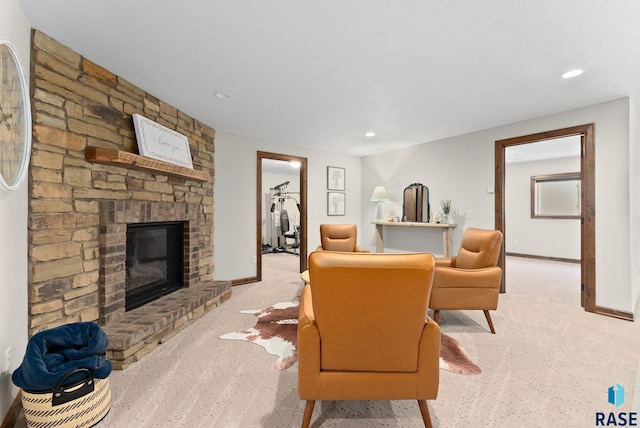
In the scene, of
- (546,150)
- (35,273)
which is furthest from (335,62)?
(546,150)

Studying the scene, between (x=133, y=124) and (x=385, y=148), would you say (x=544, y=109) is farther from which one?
(x=133, y=124)

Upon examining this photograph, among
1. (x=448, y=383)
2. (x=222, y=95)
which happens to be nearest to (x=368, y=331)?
(x=448, y=383)

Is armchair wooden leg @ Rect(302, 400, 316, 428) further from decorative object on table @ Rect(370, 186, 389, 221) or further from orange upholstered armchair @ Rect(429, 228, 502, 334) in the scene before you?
decorative object on table @ Rect(370, 186, 389, 221)

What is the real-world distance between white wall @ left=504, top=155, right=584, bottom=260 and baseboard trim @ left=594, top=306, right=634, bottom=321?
377 centimetres

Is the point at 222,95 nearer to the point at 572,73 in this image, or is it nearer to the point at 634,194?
the point at 572,73

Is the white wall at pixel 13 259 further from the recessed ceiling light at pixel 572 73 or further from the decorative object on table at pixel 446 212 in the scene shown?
the decorative object on table at pixel 446 212

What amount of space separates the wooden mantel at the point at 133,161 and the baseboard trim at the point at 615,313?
15.7 feet

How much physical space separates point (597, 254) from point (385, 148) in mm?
3349

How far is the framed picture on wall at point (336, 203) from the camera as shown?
5652 millimetres

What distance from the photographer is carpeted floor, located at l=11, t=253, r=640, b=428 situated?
1550mm

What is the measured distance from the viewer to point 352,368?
138 cm

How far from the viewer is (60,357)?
151 cm

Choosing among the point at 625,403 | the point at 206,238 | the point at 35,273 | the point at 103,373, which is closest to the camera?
the point at 103,373

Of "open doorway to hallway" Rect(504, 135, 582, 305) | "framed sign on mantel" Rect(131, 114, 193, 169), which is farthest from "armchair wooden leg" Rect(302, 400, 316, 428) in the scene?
"open doorway to hallway" Rect(504, 135, 582, 305)
